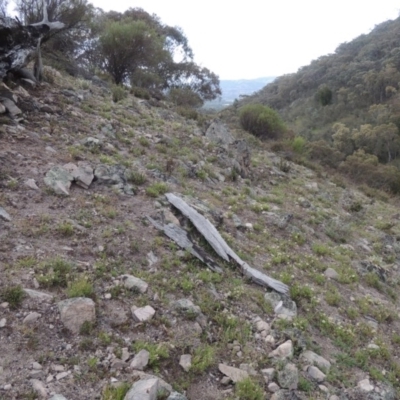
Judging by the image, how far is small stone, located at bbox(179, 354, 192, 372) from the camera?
3.19 m

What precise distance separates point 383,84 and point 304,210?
45558 millimetres

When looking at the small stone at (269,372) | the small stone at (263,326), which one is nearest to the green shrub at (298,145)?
the small stone at (263,326)

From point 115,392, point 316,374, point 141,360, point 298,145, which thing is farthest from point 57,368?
point 298,145

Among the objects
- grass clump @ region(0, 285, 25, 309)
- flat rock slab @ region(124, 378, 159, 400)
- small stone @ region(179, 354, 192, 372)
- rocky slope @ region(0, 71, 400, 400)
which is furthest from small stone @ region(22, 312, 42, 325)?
small stone @ region(179, 354, 192, 372)

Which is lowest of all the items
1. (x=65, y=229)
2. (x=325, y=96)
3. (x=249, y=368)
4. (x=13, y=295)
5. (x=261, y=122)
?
(x=249, y=368)

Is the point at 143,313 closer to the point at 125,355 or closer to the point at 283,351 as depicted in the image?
the point at 125,355

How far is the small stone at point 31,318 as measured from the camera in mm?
3107

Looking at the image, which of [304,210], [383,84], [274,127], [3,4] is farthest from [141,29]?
[383,84]

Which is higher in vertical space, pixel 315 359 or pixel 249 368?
pixel 249 368

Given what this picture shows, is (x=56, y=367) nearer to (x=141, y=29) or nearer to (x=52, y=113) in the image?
(x=52, y=113)

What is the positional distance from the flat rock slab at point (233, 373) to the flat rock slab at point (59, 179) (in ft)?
11.2

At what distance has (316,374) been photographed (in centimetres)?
359

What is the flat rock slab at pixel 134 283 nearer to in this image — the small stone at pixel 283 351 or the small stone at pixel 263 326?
the small stone at pixel 263 326

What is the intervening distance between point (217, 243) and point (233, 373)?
2299 millimetres
